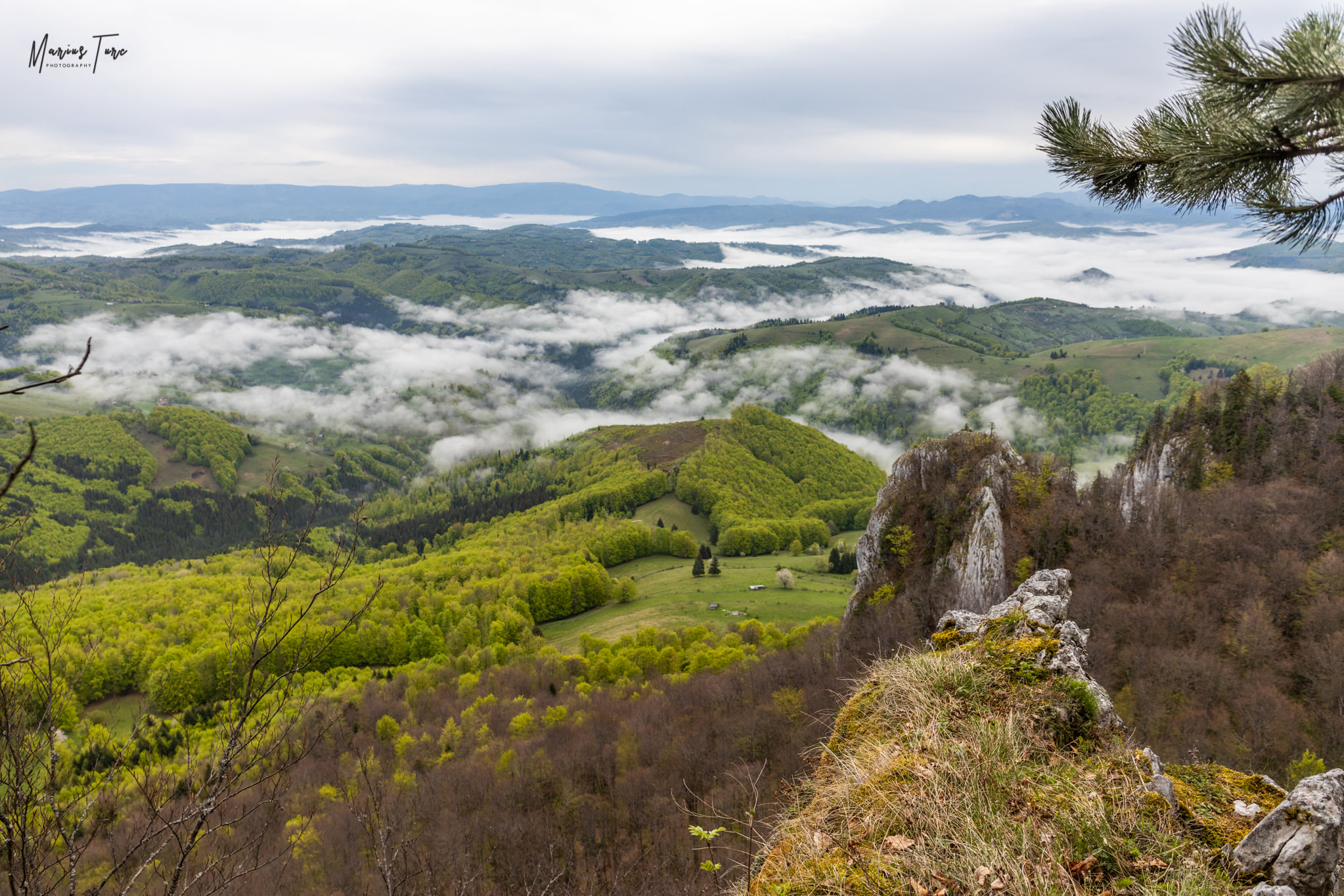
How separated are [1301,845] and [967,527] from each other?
43772 mm

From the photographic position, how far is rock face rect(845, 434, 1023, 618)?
43.8 metres

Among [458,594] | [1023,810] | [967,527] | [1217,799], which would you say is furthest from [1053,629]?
[458,594]

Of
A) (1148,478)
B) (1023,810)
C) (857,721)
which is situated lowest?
(1148,478)

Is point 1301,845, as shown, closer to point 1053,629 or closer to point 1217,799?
point 1217,799

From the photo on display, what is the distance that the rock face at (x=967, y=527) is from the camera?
43.8 m

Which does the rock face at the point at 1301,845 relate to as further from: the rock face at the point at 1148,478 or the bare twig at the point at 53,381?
the rock face at the point at 1148,478

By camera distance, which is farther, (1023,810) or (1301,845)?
(1023,810)

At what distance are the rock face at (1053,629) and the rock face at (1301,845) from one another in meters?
2.40

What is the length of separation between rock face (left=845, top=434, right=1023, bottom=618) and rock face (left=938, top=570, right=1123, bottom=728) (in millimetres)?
28134

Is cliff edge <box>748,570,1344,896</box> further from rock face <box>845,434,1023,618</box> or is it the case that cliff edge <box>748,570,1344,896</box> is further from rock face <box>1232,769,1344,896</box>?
rock face <box>845,434,1023,618</box>

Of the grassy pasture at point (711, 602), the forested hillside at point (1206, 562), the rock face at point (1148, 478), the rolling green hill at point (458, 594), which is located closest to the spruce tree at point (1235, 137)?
the forested hillside at point (1206, 562)

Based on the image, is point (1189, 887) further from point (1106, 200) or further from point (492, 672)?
point (492, 672)

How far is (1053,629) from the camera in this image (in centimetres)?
1150

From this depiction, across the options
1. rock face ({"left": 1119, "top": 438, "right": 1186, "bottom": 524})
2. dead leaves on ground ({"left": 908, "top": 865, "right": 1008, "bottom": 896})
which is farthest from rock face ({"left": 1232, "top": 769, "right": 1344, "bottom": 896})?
rock face ({"left": 1119, "top": 438, "right": 1186, "bottom": 524})
